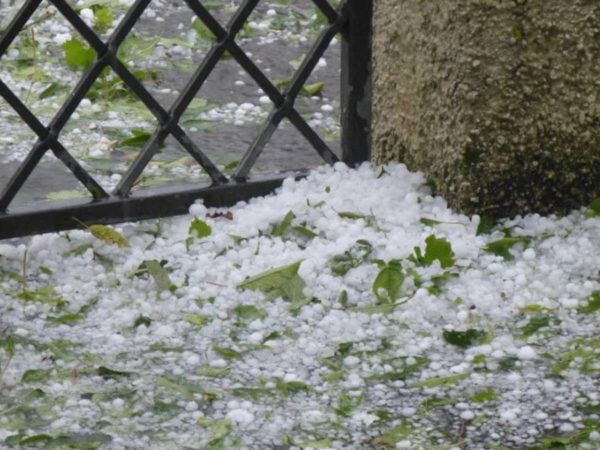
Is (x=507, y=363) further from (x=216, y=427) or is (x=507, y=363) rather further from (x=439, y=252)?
(x=216, y=427)

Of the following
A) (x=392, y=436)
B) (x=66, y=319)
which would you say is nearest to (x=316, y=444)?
(x=392, y=436)

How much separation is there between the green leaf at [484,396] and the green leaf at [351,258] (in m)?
0.48

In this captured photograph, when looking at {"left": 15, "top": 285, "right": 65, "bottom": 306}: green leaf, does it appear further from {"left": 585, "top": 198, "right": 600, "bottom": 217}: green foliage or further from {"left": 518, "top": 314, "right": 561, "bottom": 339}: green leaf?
{"left": 585, "top": 198, "right": 600, "bottom": 217}: green foliage

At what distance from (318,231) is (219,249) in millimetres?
209

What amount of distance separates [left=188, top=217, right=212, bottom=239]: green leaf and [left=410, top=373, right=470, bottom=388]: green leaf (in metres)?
0.68

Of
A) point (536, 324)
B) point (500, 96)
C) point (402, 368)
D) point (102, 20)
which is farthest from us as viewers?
point (102, 20)

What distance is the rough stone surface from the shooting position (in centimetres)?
244

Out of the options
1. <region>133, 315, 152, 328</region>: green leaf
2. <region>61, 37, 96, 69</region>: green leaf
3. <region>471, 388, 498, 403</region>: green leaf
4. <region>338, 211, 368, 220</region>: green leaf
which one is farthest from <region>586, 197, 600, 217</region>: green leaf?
<region>61, 37, 96, 69</region>: green leaf

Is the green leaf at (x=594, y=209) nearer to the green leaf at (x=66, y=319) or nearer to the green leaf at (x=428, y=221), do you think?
the green leaf at (x=428, y=221)

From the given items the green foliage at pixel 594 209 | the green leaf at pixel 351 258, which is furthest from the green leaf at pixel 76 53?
the green foliage at pixel 594 209

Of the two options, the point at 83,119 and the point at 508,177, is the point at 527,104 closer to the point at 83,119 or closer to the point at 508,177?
the point at 508,177

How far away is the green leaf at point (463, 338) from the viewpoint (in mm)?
2193

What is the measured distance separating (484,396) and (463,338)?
196mm

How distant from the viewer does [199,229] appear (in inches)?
101
